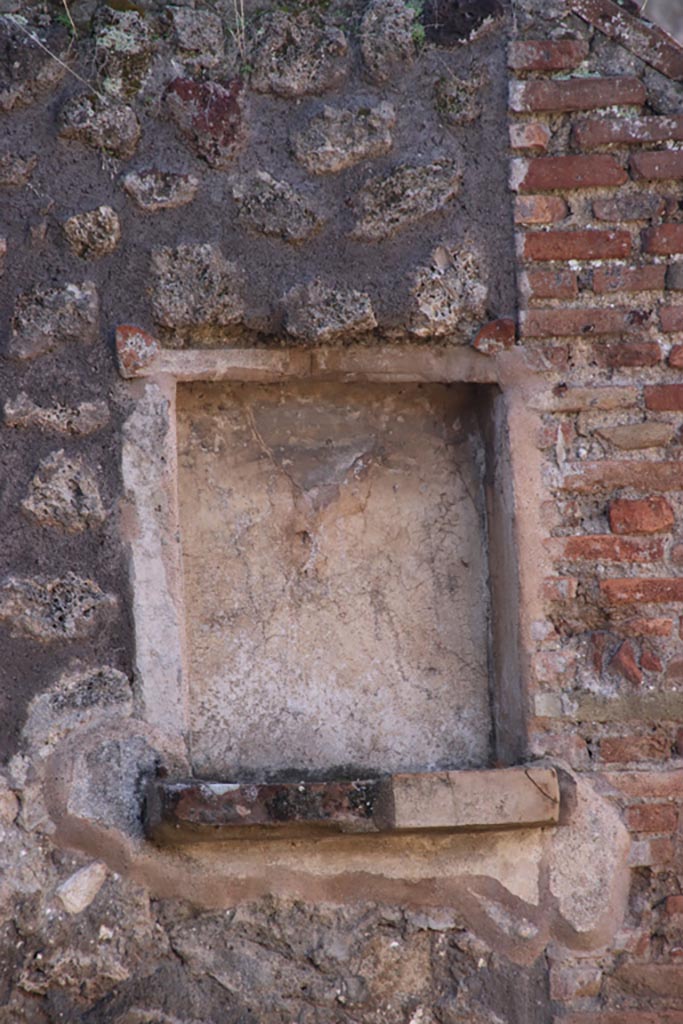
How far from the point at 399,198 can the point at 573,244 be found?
0.42 metres

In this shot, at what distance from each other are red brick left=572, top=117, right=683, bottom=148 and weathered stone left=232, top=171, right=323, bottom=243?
0.66 m

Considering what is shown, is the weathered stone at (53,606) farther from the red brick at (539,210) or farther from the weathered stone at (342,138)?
the red brick at (539,210)

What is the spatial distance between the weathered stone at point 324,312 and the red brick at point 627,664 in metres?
0.95

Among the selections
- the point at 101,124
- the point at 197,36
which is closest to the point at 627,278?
the point at 197,36

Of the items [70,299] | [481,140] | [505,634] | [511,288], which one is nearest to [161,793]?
[505,634]

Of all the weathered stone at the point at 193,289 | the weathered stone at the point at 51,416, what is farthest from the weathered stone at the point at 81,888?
the weathered stone at the point at 193,289

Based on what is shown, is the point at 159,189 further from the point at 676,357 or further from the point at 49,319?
the point at 676,357

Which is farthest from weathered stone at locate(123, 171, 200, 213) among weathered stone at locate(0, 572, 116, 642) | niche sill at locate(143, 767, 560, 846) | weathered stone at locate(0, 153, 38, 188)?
niche sill at locate(143, 767, 560, 846)

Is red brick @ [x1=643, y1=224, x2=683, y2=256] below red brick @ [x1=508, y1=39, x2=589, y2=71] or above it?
below

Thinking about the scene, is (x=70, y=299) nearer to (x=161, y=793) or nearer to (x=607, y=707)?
(x=161, y=793)

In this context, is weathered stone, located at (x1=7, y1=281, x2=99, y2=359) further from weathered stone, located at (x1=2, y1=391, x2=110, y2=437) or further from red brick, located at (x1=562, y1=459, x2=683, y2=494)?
red brick, located at (x1=562, y1=459, x2=683, y2=494)

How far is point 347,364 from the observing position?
3172 millimetres

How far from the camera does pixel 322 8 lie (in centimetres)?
323

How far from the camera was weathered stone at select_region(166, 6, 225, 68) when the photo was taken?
3.18 meters
